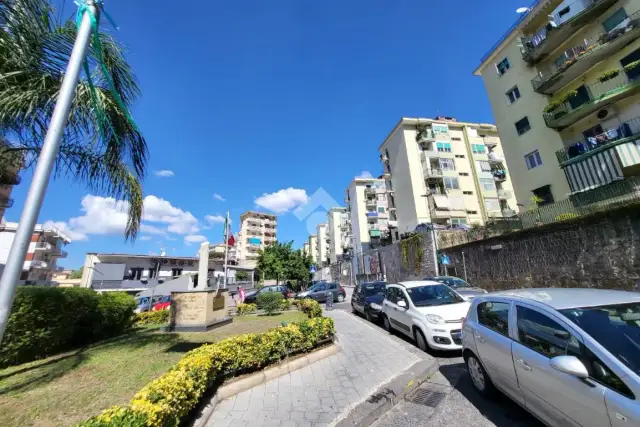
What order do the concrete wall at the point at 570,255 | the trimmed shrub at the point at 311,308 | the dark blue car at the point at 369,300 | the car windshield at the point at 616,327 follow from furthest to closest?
the dark blue car at the point at 369,300 < the trimmed shrub at the point at 311,308 < the concrete wall at the point at 570,255 < the car windshield at the point at 616,327

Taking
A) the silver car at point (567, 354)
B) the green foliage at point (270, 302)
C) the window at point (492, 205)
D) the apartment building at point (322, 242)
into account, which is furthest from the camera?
the apartment building at point (322, 242)

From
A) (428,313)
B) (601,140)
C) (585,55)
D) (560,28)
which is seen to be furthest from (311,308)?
(560,28)

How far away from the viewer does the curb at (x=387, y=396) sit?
375 centimetres

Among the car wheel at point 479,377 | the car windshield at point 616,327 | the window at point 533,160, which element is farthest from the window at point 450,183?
the car windshield at point 616,327

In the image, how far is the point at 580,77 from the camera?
1800cm

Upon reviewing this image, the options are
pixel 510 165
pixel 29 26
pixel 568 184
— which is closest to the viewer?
pixel 29 26

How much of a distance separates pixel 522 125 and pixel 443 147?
48.1 feet

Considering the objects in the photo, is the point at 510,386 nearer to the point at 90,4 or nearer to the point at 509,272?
the point at 90,4

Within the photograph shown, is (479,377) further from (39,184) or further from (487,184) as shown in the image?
(487,184)

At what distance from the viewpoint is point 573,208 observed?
15.0 m

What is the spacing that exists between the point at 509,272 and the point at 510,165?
11.8 m

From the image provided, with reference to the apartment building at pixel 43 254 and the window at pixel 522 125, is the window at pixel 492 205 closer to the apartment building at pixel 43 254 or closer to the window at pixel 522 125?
the window at pixel 522 125

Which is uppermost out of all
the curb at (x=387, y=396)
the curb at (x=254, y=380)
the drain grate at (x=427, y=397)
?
the curb at (x=254, y=380)

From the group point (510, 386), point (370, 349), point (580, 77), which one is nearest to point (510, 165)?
point (580, 77)
